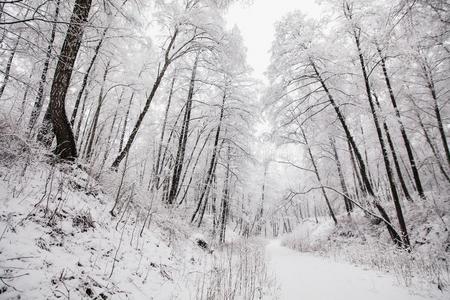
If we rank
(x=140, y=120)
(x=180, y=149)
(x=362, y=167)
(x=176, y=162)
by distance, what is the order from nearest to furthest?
(x=140, y=120) < (x=362, y=167) < (x=176, y=162) < (x=180, y=149)

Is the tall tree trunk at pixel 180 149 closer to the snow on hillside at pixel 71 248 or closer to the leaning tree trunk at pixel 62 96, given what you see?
the snow on hillside at pixel 71 248

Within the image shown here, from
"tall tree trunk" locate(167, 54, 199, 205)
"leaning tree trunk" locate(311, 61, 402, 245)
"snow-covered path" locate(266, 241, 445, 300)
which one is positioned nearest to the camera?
"snow-covered path" locate(266, 241, 445, 300)

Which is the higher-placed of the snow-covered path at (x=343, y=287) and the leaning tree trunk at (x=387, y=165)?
the leaning tree trunk at (x=387, y=165)

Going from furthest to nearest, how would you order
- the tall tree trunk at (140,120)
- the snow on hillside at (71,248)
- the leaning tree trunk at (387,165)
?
1. the leaning tree trunk at (387,165)
2. the tall tree trunk at (140,120)
3. the snow on hillside at (71,248)

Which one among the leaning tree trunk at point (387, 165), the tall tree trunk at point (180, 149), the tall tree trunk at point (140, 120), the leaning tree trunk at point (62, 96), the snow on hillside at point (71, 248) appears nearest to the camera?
the snow on hillside at point (71, 248)

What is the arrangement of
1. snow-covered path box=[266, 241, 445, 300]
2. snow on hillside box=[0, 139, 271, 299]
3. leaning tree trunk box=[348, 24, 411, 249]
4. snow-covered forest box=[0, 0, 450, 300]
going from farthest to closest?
leaning tree trunk box=[348, 24, 411, 249] < snow-covered path box=[266, 241, 445, 300] < snow-covered forest box=[0, 0, 450, 300] < snow on hillside box=[0, 139, 271, 299]

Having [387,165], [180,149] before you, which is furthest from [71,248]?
[387,165]

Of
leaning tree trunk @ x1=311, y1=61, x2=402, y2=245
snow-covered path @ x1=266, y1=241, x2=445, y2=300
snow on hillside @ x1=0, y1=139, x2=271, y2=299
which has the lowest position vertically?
snow-covered path @ x1=266, y1=241, x2=445, y2=300

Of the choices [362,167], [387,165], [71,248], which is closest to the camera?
[71,248]

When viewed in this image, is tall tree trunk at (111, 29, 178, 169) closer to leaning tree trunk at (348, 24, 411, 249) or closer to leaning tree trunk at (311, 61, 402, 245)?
leaning tree trunk at (311, 61, 402, 245)

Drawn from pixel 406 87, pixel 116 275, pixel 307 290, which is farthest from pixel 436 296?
pixel 406 87

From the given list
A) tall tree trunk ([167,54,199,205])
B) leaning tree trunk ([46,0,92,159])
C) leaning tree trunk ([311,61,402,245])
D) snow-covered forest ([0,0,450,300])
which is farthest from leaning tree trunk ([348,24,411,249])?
leaning tree trunk ([46,0,92,159])

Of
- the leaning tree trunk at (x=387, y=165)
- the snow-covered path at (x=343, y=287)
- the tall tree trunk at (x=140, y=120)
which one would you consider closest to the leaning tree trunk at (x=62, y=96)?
the tall tree trunk at (x=140, y=120)

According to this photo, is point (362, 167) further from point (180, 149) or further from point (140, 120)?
point (140, 120)
